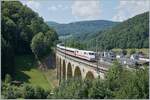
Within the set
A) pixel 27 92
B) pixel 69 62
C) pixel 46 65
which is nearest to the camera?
pixel 27 92

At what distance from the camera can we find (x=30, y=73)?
4422 cm

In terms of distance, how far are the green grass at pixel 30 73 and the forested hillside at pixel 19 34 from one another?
100cm

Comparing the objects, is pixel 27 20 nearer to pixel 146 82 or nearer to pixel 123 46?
pixel 123 46

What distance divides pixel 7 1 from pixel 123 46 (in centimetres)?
2309

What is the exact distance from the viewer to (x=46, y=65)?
51.3 meters

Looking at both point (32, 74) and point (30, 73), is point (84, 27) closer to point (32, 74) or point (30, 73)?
point (30, 73)

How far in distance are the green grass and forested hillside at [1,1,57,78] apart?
1.00 m

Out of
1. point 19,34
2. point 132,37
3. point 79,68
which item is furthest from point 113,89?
point 132,37

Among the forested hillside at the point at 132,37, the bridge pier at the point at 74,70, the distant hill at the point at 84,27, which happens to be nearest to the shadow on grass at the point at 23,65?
the bridge pier at the point at 74,70

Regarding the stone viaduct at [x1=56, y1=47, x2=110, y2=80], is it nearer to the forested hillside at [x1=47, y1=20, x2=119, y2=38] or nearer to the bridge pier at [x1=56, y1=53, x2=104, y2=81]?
the bridge pier at [x1=56, y1=53, x2=104, y2=81]

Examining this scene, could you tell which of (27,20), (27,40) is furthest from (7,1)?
(27,40)

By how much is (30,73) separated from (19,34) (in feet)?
38.7

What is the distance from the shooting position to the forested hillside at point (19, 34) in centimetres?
4272

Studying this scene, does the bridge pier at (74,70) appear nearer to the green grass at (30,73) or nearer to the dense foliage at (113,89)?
the green grass at (30,73)
